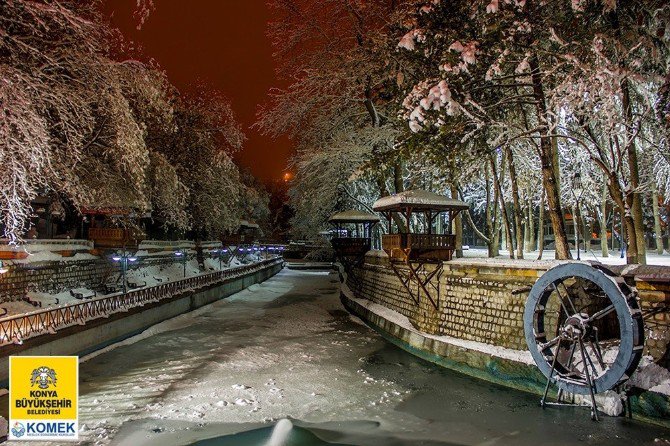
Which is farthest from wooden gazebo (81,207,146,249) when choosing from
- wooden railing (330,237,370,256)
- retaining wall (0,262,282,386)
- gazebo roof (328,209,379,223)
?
wooden railing (330,237,370,256)

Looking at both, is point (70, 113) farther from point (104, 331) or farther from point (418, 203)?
point (418, 203)

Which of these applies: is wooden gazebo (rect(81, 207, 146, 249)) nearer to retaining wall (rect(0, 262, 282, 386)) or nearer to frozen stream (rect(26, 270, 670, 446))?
retaining wall (rect(0, 262, 282, 386))

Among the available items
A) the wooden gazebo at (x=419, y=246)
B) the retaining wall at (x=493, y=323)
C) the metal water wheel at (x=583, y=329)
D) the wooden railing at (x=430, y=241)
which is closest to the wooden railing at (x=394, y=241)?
the wooden gazebo at (x=419, y=246)

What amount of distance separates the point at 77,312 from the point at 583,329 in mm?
12465

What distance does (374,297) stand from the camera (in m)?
20.4

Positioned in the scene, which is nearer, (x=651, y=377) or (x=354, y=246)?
(x=651, y=377)

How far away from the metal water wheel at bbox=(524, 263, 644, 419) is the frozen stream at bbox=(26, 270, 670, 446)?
0.77 metres

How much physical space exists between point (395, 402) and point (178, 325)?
36.1ft

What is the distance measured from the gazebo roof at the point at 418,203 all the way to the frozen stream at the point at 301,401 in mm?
4557

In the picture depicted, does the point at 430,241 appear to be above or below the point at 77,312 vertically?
above

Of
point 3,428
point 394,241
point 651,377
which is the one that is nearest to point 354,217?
point 394,241

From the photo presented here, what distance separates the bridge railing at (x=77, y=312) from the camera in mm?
10152

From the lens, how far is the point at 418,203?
14492 mm

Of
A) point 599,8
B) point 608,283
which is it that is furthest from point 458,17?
point 608,283
